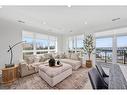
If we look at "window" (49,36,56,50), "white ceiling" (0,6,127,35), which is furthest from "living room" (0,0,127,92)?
"window" (49,36,56,50)

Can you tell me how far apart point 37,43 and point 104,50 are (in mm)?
4254

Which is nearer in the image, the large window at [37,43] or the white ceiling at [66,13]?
the white ceiling at [66,13]

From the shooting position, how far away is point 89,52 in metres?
5.44

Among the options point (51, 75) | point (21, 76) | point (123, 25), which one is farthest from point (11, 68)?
point (123, 25)

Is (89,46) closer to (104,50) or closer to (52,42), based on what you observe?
(104,50)

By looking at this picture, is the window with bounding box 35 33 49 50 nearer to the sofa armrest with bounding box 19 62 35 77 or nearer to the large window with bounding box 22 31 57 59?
the large window with bounding box 22 31 57 59

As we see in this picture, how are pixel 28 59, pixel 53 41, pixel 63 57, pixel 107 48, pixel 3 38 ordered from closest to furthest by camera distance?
pixel 3 38, pixel 28 59, pixel 107 48, pixel 63 57, pixel 53 41

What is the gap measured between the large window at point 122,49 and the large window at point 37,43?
4474mm

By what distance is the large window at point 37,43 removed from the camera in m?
5.24

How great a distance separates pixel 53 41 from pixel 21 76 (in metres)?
4.01

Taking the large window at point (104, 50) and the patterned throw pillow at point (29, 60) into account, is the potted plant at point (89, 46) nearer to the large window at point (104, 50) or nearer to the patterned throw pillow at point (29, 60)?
the large window at point (104, 50)

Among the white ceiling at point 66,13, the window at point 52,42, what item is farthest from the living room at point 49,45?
the window at point 52,42
